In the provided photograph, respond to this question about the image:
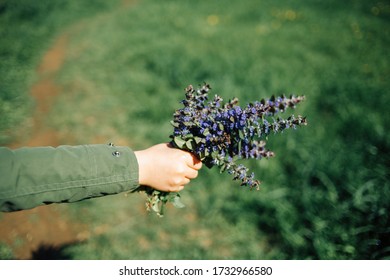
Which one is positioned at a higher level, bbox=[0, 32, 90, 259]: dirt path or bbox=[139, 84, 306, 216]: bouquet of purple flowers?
bbox=[139, 84, 306, 216]: bouquet of purple flowers

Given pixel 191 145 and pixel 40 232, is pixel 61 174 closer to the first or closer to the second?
pixel 191 145

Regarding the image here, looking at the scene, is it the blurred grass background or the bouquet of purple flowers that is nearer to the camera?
the bouquet of purple flowers

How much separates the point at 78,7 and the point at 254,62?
454 cm

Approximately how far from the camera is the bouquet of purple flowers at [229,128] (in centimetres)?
145

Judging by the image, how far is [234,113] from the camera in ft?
4.80

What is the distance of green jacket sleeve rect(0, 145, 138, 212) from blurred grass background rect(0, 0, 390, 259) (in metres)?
1.43

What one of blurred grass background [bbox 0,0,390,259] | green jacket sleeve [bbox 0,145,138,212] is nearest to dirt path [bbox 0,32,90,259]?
blurred grass background [bbox 0,0,390,259]

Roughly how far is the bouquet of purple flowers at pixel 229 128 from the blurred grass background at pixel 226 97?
1.50 m

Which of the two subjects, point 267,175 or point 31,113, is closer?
point 267,175

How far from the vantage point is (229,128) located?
1516mm

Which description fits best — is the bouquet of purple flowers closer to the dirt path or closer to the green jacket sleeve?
the green jacket sleeve

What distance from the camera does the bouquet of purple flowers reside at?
4.76 feet
